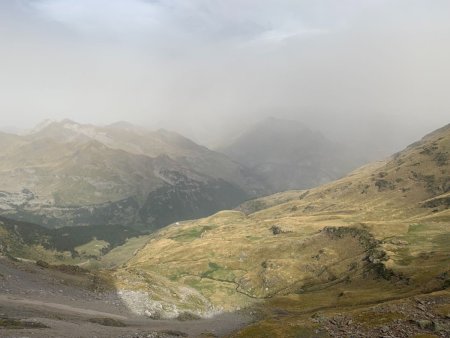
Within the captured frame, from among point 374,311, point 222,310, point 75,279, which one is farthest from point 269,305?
point 374,311

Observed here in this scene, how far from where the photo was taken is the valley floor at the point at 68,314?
81681mm

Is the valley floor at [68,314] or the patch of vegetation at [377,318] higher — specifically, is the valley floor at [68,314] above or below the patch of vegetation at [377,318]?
above

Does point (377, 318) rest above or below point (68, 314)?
below

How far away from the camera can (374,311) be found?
9462 cm

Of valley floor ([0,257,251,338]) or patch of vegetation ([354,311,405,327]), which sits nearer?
valley floor ([0,257,251,338])

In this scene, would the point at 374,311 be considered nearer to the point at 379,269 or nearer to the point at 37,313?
the point at 37,313

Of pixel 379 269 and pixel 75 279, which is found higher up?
pixel 75 279

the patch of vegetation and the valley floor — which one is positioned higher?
the valley floor

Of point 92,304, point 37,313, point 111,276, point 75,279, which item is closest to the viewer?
point 37,313

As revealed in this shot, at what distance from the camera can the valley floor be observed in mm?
81681

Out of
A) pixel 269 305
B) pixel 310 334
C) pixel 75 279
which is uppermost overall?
pixel 75 279

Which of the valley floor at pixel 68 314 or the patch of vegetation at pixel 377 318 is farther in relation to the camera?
the patch of vegetation at pixel 377 318

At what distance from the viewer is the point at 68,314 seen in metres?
103

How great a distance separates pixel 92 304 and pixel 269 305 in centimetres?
8255
